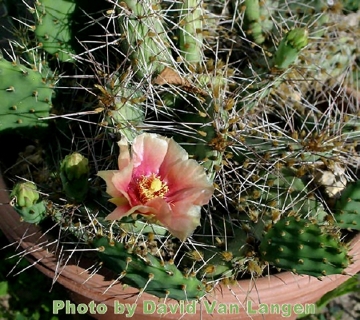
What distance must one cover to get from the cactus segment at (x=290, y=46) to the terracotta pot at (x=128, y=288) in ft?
1.54

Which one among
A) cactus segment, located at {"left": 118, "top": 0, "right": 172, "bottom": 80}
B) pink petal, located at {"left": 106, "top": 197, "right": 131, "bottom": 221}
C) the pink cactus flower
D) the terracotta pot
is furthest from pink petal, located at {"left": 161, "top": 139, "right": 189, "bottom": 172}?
the terracotta pot

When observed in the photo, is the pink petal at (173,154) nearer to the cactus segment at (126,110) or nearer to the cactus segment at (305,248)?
the cactus segment at (126,110)

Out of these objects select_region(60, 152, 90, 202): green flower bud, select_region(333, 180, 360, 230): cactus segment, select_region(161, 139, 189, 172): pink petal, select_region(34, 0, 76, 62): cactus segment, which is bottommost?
select_region(333, 180, 360, 230): cactus segment

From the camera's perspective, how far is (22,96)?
3.64 feet

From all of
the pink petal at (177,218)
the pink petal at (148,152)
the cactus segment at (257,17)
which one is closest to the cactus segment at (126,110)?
the pink petal at (148,152)

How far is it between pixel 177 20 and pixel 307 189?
0.50 metres

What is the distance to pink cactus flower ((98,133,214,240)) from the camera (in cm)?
81

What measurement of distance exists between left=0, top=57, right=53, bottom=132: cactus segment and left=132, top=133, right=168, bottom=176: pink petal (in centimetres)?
34

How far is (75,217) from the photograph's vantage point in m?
1.11

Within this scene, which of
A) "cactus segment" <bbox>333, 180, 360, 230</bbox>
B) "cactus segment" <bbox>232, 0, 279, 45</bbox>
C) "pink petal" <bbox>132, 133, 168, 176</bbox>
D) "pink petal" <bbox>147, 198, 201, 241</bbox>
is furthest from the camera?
"cactus segment" <bbox>232, 0, 279, 45</bbox>

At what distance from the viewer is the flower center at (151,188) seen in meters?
0.85

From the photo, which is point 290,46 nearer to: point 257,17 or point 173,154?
point 257,17

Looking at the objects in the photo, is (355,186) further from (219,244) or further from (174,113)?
(174,113)

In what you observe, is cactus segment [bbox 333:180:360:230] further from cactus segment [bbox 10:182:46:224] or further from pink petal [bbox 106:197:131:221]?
cactus segment [bbox 10:182:46:224]
